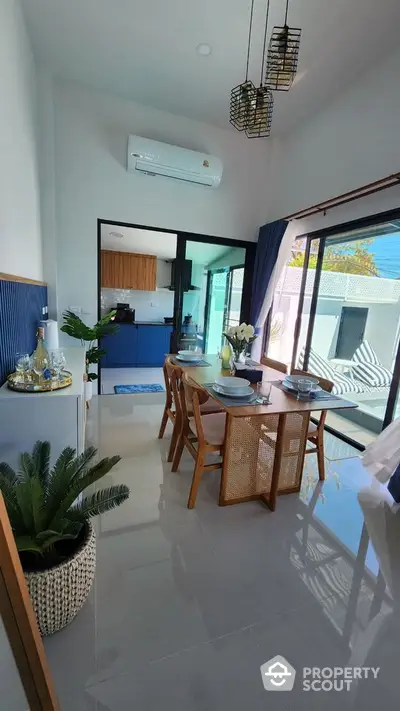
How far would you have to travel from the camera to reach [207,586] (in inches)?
55.8

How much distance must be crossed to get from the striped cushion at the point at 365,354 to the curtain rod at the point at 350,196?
4.63 feet

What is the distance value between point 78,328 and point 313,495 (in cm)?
266

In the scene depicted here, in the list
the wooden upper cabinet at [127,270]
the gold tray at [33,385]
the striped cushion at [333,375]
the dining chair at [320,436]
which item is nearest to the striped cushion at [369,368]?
the striped cushion at [333,375]

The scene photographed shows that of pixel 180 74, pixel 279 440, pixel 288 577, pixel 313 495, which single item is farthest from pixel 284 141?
pixel 288 577

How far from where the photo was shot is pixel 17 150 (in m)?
2.07

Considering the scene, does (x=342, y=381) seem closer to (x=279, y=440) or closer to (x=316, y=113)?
(x=279, y=440)

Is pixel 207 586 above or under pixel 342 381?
under

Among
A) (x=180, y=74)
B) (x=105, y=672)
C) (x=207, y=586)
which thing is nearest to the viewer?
(x=105, y=672)

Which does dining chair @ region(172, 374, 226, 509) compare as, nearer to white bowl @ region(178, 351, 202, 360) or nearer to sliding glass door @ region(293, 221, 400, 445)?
white bowl @ region(178, 351, 202, 360)

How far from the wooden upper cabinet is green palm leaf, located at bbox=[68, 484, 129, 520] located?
5.22 meters

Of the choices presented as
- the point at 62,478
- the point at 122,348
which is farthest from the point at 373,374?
the point at 122,348

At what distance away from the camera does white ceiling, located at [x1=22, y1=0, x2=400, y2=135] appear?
2182 mm

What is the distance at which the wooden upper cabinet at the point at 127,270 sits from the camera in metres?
5.87

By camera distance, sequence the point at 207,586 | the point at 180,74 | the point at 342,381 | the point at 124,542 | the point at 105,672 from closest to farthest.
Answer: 1. the point at 105,672
2. the point at 207,586
3. the point at 124,542
4. the point at 180,74
5. the point at 342,381
